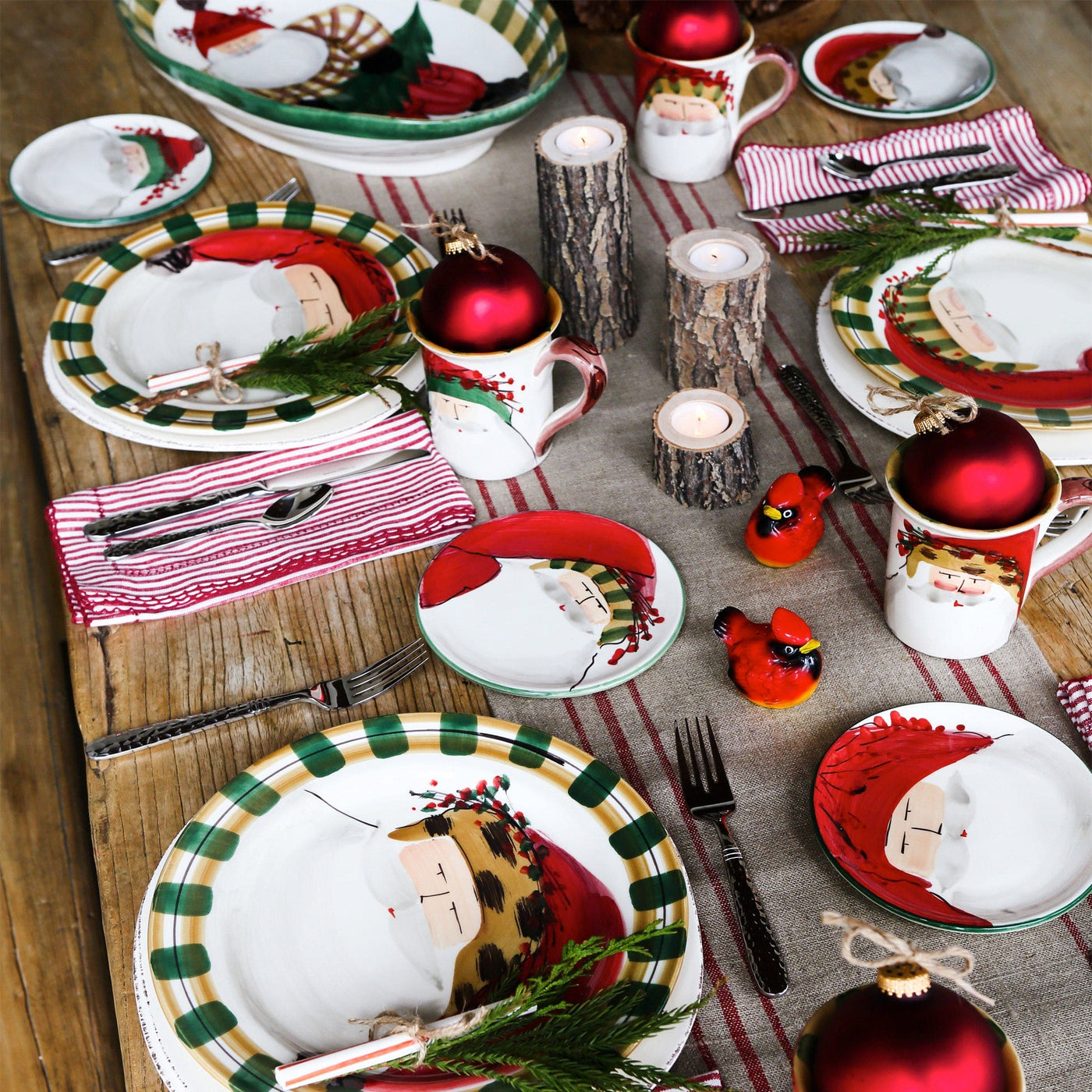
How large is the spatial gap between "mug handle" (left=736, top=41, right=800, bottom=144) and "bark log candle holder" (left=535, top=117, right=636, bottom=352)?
27cm

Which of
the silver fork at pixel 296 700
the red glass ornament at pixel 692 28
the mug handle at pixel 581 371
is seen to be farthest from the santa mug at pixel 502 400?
the red glass ornament at pixel 692 28

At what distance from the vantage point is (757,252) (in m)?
0.95

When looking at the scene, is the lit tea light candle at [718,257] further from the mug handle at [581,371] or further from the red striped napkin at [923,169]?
the red striped napkin at [923,169]

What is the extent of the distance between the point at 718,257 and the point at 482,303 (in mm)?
218

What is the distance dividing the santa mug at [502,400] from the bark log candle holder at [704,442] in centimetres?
9

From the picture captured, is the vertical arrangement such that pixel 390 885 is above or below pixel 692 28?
below

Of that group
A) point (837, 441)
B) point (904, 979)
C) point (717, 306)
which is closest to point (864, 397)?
point (837, 441)

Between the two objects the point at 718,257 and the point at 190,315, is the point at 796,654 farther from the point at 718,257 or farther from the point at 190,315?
the point at 190,315

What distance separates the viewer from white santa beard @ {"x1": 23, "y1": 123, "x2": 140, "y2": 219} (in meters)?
1.30

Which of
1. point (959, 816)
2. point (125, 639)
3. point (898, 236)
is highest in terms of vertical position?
Result: point (898, 236)

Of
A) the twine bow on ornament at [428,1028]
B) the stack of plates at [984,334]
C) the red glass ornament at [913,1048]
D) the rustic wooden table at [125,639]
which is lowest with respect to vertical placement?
the rustic wooden table at [125,639]

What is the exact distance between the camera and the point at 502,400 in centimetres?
92

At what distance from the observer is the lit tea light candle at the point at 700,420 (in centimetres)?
90

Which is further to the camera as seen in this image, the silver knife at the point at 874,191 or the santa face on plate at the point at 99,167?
the santa face on plate at the point at 99,167
